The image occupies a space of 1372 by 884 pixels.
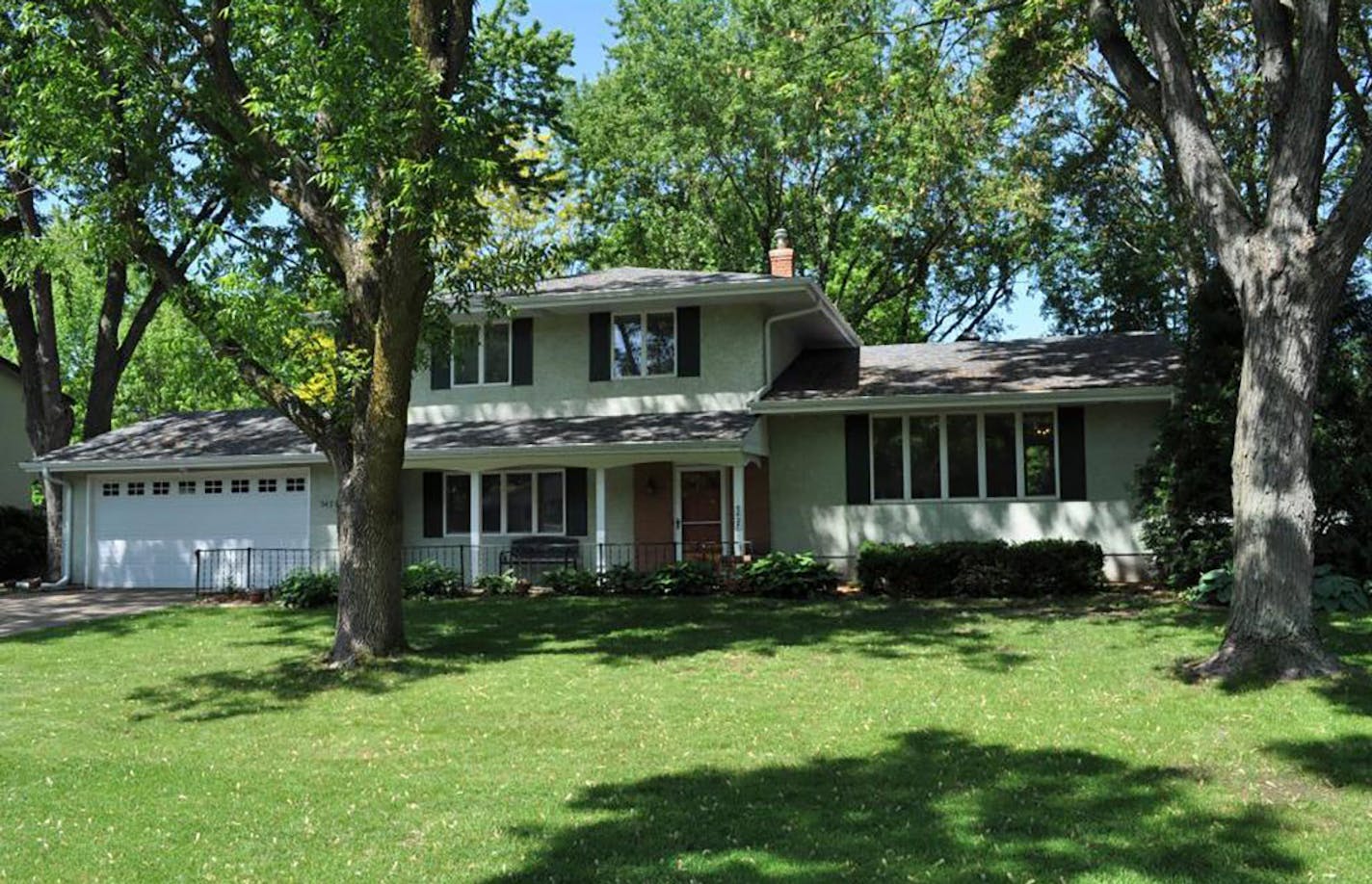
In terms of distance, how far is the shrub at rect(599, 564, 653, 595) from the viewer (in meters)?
17.2

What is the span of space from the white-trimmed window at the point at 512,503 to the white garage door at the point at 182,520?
3.03m

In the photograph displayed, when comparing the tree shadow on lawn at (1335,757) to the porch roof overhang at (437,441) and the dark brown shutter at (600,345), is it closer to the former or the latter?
the porch roof overhang at (437,441)

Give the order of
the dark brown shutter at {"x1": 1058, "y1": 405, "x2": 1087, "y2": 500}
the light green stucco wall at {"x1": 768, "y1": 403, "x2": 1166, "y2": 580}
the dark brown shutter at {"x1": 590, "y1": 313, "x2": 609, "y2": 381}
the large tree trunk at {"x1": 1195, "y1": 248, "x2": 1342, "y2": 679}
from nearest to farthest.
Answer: the large tree trunk at {"x1": 1195, "y1": 248, "x2": 1342, "y2": 679}, the light green stucco wall at {"x1": 768, "y1": 403, "x2": 1166, "y2": 580}, the dark brown shutter at {"x1": 1058, "y1": 405, "x2": 1087, "y2": 500}, the dark brown shutter at {"x1": 590, "y1": 313, "x2": 609, "y2": 381}

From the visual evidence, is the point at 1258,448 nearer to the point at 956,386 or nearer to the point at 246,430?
the point at 956,386

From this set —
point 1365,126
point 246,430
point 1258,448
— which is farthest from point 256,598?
point 1365,126

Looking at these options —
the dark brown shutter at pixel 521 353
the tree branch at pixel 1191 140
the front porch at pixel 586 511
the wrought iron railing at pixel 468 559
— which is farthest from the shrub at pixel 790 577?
the tree branch at pixel 1191 140

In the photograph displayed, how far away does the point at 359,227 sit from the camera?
1146 cm

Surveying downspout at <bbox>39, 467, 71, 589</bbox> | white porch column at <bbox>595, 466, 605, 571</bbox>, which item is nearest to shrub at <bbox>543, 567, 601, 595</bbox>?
white porch column at <bbox>595, 466, 605, 571</bbox>

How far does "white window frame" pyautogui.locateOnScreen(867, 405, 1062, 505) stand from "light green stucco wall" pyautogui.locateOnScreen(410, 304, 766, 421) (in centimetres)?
252

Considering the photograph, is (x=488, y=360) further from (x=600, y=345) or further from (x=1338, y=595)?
(x=1338, y=595)

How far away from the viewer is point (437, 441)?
62.7ft

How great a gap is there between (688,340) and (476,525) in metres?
5.05

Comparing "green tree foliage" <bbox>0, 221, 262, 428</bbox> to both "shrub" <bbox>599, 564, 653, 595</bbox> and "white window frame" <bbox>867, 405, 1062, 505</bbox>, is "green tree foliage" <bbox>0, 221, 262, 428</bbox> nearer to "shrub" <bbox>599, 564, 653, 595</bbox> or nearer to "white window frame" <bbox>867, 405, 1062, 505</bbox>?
"shrub" <bbox>599, 564, 653, 595</bbox>

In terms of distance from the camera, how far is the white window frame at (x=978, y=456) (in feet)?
57.0
